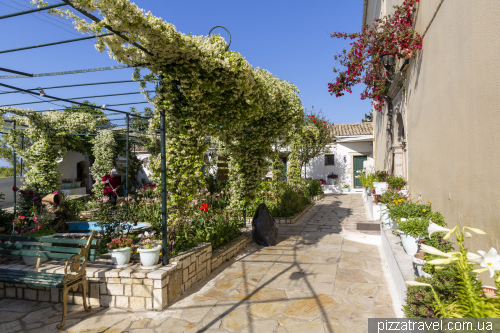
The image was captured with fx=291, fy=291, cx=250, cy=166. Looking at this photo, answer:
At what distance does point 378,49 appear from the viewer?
6.09 m

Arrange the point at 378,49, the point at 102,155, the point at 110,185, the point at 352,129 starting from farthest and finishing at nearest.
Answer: the point at 352,129
the point at 102,155
the point at 110,185
the point at 378,49

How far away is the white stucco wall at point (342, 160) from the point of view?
1900 centimetres

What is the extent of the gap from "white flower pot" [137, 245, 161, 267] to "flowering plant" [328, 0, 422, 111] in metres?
5.67

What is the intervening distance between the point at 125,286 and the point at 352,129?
2068cm

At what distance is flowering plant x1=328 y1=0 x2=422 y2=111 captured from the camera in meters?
5.76

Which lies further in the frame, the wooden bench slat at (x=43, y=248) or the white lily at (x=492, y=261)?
the wooden bench slat at (x=43, y=248)

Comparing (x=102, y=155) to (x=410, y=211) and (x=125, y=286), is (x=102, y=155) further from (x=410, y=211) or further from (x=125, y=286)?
(x=410, y=211)

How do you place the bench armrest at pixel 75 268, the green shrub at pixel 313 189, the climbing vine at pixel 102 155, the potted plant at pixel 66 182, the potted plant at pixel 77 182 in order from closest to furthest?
the bench armrest at pixel 75 268 < the climbing vine at pixel 102 155 < the green shrub at pixel 313 189 < the potted plant at pixel 66 182 < the potted plant at pixel 77 182

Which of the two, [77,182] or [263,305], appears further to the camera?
Result: [77,182]

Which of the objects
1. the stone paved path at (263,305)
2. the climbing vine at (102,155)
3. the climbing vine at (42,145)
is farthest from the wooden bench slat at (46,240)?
the climbing vine at (102,155)

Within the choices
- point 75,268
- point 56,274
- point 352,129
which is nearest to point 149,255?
point 75,268

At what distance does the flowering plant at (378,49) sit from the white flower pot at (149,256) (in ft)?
18.6

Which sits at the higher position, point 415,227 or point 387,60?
point 387,60

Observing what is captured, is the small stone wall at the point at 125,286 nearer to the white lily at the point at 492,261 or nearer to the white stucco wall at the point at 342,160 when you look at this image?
the white lily at the point at 492,261
